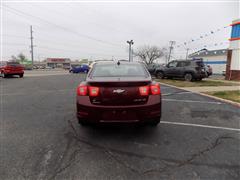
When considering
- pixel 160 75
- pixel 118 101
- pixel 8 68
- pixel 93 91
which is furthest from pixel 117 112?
pixel 8 68

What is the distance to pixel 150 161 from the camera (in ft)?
8.18

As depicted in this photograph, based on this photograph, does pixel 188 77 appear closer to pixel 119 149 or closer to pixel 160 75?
pixel 160 75

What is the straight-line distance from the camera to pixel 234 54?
15234 mm

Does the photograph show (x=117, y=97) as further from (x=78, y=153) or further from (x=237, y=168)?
(x=237, y=168)

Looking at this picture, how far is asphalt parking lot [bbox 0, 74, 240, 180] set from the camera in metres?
2.24

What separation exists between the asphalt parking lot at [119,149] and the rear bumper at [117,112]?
20.8 inches

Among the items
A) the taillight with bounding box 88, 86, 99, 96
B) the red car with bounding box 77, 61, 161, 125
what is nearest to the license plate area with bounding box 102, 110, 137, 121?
the red car with bounding box 77, 61, 161, 125

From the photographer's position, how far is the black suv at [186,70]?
1270 centimetres

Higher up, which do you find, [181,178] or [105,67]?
[105,67]

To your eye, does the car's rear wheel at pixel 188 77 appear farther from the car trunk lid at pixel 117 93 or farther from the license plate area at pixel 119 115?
the license plate area at pixel 119 115

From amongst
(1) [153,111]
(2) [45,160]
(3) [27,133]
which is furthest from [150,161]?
(3) [27,133]

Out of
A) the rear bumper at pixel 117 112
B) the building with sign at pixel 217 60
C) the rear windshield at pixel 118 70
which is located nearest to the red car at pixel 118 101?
the rear bumper at pixel 117 112

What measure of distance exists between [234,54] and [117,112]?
1711 cm

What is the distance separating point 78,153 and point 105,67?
1971mm
